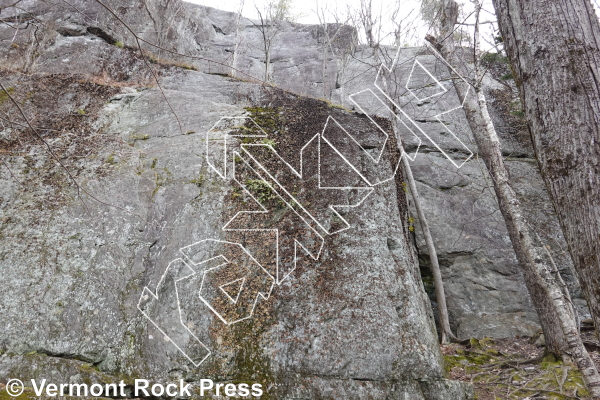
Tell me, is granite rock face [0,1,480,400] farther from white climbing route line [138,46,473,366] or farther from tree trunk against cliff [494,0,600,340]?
tree trunk against cliff [494,0,600,340]

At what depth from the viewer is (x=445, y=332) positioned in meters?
6.07

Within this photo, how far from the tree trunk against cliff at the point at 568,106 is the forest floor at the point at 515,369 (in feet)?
9.06

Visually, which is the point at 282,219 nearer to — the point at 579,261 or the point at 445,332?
the point at 579,261

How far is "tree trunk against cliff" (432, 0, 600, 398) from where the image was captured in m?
3.55

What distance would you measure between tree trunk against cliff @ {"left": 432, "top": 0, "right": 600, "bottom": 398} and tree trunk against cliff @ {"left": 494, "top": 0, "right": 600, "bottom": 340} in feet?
7.07

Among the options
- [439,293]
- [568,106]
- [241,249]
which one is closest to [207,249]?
[241,249]

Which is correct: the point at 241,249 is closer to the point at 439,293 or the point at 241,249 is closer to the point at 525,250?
the point at 525,250

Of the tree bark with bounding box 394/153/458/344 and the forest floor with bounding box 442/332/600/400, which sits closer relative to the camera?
the forest floor with bounding box 442/332/600/400

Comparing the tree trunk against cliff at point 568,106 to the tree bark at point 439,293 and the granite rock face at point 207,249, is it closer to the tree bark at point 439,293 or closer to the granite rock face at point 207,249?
the granite rock face at point 207,249

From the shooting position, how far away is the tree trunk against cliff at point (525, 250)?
3555 millimetres

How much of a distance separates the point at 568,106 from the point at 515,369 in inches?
160

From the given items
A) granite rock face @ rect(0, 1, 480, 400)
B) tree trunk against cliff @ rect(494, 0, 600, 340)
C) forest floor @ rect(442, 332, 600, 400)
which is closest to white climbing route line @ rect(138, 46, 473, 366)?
granite rock face @ rect(0, 1, 480, 400)

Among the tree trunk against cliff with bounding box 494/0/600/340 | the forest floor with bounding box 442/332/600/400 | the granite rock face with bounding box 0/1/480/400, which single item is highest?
the tree trunk against cliff with bounding box 494/0/600/340

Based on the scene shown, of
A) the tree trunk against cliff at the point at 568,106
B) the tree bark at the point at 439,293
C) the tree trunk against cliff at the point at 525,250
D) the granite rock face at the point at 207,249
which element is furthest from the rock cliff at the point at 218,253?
the tree trunk against cliff at the point at 568,106
